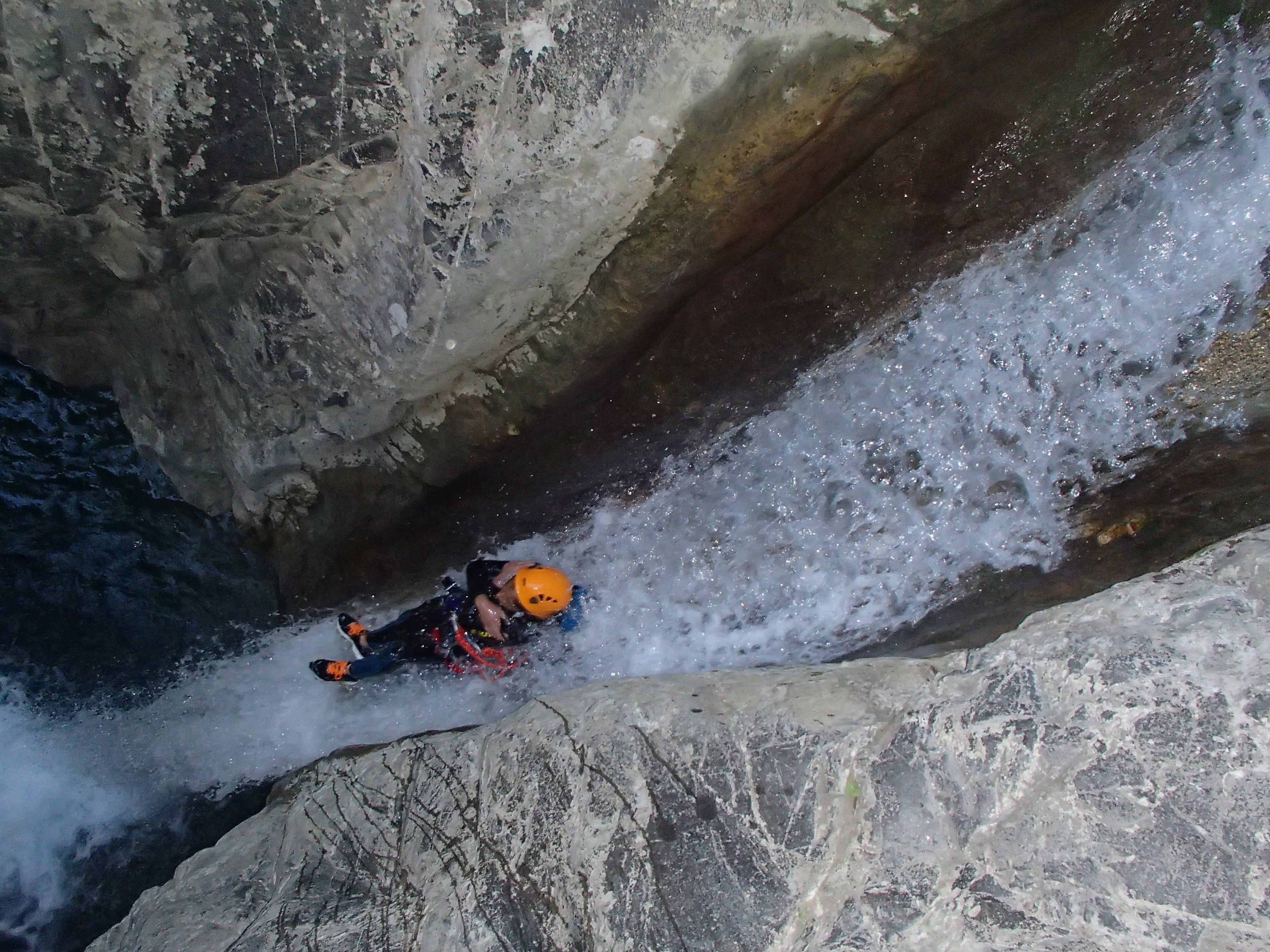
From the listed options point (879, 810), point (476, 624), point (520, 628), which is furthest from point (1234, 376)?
point (476, 624)

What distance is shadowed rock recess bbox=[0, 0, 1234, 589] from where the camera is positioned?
95.5 inches

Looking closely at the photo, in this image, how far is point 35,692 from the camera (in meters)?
3.88

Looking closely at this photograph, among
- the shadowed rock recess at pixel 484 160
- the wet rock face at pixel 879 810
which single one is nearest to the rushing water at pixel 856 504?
the shadowed rock recess at pixel 484 160

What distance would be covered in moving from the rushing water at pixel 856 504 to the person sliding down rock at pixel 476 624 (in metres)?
0.14

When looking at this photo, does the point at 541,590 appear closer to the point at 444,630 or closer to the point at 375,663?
the point at 444,630

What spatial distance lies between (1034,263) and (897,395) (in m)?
0.69

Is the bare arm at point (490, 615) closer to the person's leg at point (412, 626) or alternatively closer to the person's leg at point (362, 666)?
the person's leg at point (412, 626)

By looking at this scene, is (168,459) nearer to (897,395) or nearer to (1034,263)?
(897,395)

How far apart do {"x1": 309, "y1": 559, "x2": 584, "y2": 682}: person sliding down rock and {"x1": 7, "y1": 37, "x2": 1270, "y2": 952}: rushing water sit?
145mm

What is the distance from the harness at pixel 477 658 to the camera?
3553mm

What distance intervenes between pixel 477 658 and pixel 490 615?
27 centimetres

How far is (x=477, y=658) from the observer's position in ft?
11.8

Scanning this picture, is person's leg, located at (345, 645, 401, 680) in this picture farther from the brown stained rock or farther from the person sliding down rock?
the brown stained rock

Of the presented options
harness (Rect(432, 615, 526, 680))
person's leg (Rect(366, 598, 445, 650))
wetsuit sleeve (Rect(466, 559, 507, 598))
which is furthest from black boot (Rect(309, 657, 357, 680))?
wetsuit sleeve (Rect(466, 559, 507, 598))
